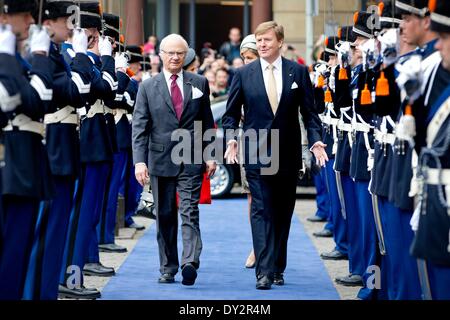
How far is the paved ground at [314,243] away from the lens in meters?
10.7

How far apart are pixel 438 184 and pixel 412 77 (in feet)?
2.01

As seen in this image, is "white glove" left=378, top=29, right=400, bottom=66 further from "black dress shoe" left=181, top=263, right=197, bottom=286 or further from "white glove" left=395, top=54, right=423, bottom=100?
"black dress shoe" left=181, top=263, right=197, bottom=286

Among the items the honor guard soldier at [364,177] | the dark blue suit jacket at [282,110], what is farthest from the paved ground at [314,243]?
the dark blue suit jacket at [282,110]

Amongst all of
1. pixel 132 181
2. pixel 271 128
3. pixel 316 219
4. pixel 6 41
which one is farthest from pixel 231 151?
pixel 316 219

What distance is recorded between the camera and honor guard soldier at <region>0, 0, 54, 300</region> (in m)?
7.49

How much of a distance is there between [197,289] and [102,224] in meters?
2.60

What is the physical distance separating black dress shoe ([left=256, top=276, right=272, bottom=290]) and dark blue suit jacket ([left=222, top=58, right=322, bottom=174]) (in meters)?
0.89

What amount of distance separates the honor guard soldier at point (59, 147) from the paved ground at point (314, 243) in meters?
1.82

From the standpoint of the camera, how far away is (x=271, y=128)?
10672mm

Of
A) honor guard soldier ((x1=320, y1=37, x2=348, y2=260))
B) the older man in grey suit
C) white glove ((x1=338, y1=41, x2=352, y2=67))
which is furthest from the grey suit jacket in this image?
honor guard soldier ((x1=320, y1=37, x2=348, y2=260))
